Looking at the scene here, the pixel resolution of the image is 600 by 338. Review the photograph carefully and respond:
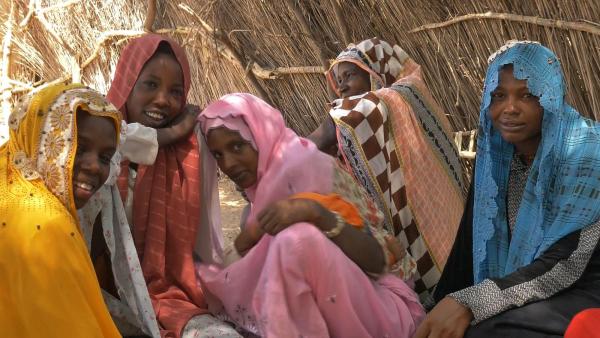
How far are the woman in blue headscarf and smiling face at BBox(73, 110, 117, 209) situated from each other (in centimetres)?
115

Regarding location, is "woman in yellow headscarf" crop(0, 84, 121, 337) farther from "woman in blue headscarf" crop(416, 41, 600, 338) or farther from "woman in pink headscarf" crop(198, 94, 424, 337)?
"woman in blue headscarf" crop(416, 41, 600, 338)

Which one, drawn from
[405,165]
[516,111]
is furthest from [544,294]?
[405,165]

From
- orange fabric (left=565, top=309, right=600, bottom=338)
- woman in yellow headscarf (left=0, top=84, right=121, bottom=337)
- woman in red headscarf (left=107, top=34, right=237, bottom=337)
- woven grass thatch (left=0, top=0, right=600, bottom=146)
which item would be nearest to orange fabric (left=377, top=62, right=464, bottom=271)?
woven grass thatch (left=0, top=0, right=600, bottom=146)

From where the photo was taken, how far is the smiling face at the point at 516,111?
249cm

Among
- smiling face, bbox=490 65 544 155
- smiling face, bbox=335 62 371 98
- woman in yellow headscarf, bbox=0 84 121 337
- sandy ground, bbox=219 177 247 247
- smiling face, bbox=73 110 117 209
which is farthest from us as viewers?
sandy ground, bbox=219 177 247 247

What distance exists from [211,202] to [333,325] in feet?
2.67

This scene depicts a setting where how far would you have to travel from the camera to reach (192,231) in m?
2.97

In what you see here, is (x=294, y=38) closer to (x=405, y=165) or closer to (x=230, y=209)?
(x=230, y=209)

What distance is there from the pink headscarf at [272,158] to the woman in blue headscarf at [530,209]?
2.06 feet

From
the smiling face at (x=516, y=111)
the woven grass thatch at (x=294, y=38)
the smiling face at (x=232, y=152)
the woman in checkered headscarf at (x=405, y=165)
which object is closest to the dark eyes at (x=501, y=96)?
the smiling face at (x=516, y=111)

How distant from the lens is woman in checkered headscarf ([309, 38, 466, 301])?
3584mm

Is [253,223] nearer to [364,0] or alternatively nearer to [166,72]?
[166,72]

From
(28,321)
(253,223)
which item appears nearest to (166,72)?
(253,223)

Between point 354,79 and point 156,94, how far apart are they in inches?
65.3
